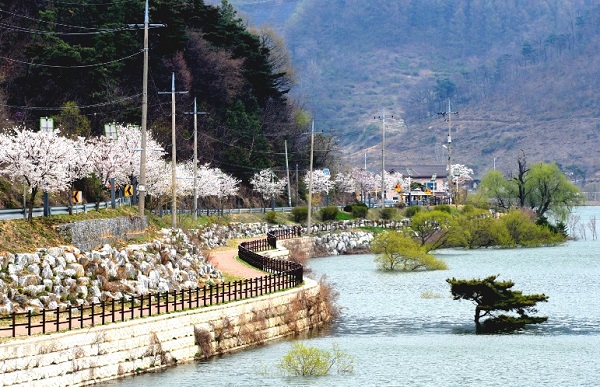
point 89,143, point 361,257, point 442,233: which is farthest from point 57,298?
point 442,233

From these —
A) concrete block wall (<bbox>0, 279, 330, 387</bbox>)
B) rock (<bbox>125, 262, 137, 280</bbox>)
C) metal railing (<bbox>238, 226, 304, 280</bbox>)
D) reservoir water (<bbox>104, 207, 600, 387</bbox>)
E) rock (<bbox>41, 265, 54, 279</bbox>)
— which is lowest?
reservoir water (<bbox>104, 207, 600, 387</bbox>)

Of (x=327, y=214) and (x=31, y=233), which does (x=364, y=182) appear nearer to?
(x=327, y=214)

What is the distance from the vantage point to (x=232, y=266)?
6259 cm

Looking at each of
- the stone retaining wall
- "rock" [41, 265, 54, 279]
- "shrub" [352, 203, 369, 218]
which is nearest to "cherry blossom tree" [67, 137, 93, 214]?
the stone retaining wall

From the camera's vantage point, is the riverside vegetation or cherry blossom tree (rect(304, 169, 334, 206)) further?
cherry blossom tree (rect(304, 169, 334, 206))

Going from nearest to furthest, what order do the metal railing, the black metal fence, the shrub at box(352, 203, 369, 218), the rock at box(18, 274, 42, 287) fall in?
the black metal fence
the rock at box(18, 274, 42, 287)
the metal railing
the shrub at box(352, 203, 369, 218)

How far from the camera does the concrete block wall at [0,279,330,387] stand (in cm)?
3219

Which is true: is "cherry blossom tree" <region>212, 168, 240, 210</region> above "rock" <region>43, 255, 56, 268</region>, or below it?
above

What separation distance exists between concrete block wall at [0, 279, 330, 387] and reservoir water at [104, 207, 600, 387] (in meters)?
0.55

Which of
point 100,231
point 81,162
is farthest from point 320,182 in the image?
point 100,231

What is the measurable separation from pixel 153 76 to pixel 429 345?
7494 centimetres

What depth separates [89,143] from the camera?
260 feet

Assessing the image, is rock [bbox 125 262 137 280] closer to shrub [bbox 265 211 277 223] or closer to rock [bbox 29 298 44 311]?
rock [bbox 29 298 44 311]

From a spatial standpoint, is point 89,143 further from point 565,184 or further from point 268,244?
point 565,184
